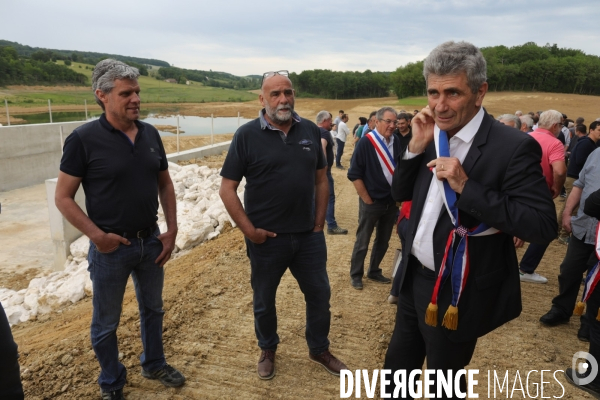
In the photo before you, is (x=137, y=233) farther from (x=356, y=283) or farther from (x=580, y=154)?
(x=580, y=154)

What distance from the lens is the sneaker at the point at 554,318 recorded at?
452cm

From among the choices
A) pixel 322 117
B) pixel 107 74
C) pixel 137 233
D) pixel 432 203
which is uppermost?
pixel 107 74

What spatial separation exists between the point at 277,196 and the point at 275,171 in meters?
0.19

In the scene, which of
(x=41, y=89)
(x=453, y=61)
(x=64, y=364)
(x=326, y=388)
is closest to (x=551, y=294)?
(x=326, y=388)

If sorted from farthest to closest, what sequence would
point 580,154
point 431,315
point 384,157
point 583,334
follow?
point 580,154 → point 384,157 → point 583,334 → point 431,315

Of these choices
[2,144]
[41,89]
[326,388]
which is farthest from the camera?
[41,89]

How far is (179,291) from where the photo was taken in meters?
5.09

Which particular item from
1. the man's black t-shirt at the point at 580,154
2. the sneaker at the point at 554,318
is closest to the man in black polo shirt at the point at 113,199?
the sneaker at the point at 554,318

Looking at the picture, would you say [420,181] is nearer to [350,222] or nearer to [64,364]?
[64,364]

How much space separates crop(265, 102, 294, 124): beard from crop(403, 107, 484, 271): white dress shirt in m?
1.10

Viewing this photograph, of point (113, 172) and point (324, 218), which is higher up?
point (113, 172)

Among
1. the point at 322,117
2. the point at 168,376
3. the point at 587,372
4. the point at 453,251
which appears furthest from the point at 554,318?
the point at 322,117

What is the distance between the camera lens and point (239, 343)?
4008mm

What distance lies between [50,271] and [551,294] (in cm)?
881
